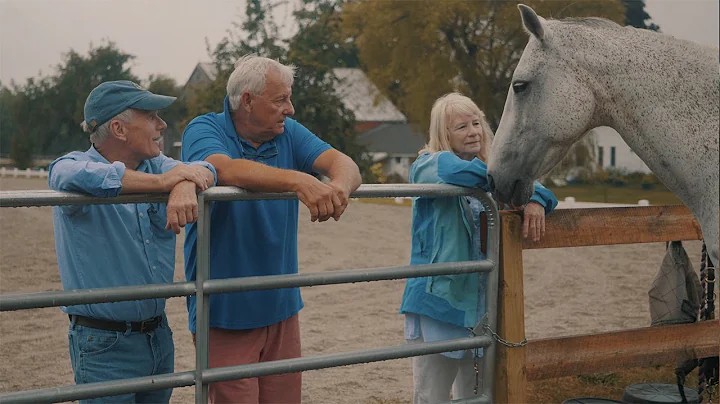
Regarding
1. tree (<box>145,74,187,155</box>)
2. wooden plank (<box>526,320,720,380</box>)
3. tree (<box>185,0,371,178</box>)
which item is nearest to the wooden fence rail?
wooden plank (<box>526,320,720,380</box>)

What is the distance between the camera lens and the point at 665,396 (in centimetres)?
381

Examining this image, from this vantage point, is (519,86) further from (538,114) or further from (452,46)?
(452,46)

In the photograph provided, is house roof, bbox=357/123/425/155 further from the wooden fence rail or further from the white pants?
the white pants

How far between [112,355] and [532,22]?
1807 mm

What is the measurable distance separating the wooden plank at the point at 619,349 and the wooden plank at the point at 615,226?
1.22 ft

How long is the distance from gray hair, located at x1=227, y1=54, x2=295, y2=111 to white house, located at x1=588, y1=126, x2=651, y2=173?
30797mm

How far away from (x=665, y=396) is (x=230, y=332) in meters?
2.40

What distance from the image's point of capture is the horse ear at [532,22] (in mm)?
2559

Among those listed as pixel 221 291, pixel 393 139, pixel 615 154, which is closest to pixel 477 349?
pixel 221 291

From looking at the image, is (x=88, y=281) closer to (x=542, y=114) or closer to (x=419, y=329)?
(x=419, y=329)

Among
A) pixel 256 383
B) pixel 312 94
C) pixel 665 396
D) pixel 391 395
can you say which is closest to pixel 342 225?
pixel 391 395

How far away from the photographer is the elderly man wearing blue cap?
2357 millimetres

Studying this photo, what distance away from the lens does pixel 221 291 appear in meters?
2.29

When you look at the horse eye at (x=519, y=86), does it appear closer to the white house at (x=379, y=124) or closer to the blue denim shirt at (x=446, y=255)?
the blue denim shirt at (x=446, y=255)
